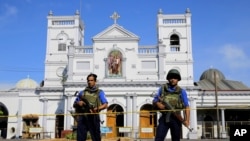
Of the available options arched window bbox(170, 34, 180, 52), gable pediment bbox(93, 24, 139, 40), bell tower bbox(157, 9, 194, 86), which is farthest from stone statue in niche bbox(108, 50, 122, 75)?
arched window bbox(170, 34, 180, 52)

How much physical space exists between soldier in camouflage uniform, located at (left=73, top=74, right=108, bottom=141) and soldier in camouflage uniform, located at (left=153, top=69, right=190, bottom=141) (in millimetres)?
1488

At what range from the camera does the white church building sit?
1372 inches

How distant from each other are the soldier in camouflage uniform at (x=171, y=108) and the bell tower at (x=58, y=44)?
1310 inches

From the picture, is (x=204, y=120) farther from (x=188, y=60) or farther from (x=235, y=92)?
(x=188, y=60)

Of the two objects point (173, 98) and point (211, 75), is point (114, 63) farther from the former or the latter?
point (173, 98)

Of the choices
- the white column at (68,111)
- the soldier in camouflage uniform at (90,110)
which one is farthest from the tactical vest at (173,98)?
the white column at (68,111)

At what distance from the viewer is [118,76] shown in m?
35.5

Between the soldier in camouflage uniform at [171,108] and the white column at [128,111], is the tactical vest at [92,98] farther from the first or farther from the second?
the white column at [128,111]

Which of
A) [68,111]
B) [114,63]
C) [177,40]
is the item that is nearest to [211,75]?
[177,40]

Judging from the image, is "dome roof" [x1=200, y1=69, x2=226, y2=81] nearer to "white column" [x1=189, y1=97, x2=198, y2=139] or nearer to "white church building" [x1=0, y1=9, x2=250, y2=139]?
"white church building" [x1=0, y1=9, x2=250, y2=139]

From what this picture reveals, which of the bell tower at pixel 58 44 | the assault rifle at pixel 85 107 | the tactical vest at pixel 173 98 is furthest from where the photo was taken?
the bell tower at pixel 58 44

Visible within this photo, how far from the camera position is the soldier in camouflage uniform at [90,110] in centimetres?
740

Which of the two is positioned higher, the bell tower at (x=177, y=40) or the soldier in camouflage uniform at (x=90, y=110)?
the bell tower at (x=177, y=40)

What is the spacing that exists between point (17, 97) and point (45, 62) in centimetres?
719
